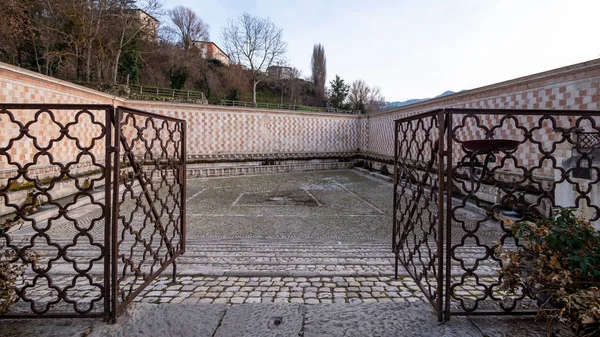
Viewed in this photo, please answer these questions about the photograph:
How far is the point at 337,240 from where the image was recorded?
4590 millimetres

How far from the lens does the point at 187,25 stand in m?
28.8

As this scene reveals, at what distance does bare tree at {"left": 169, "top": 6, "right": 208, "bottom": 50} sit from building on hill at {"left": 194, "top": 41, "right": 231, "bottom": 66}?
63 centimetres

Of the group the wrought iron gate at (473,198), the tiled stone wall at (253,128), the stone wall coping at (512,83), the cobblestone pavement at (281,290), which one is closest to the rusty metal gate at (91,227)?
the cobblestone pavement at (281,290)

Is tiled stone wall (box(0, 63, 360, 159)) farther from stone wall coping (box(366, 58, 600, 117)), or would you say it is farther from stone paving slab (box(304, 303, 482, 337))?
stone paving slab (box(304, 303, 482, 337))

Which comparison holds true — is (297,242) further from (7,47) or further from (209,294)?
(7,47)

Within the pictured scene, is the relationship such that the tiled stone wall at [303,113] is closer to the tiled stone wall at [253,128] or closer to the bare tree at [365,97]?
the tiled stone wall at [253,128]

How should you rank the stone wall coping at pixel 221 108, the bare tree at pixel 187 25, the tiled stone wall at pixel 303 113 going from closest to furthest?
1. the tiled stone wall at pixel 303 113
2. the stone wall coping at pixel 221 108
3. the bare tree at pixel 187 25

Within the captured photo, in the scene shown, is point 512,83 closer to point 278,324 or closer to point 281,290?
point 281,290

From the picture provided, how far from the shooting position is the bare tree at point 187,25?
28.0 metres

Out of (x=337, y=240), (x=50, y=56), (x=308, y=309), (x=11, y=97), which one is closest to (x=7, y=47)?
A: (x=50, y=56)

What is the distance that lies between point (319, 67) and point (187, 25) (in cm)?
1615

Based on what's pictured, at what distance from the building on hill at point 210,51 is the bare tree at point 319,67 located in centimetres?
1114

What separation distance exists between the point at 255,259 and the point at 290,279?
2.65 feet

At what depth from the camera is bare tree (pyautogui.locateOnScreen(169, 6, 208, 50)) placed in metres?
28.0
